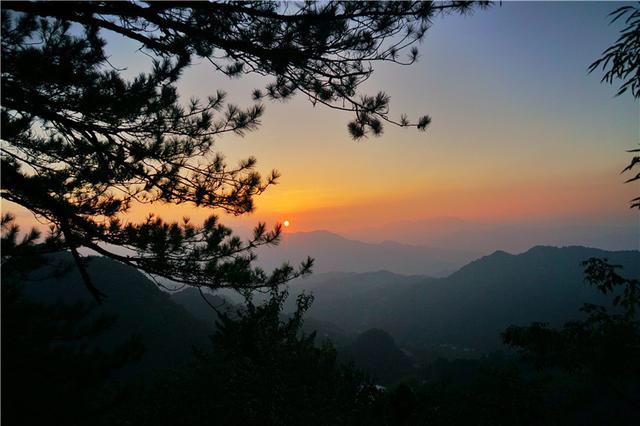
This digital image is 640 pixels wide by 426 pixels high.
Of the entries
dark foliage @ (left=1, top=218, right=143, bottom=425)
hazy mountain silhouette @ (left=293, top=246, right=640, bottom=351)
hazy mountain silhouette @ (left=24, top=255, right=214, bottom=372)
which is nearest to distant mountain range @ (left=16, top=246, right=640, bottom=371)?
hazy mountain silhouette @ (left=24, top=255, right=214, bottom=372)

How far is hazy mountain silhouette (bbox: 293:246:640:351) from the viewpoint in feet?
338

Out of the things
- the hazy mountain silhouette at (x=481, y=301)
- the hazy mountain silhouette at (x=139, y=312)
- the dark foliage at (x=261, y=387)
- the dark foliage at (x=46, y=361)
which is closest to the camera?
the dark foliage at (x=46, y=361)

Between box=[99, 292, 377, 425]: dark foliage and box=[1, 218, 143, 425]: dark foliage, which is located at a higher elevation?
box=[1, 218, 143, 425]: dark foliage

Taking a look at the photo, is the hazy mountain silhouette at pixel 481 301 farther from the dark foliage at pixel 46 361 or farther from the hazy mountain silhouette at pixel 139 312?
the dark foliage at pixel 46 361

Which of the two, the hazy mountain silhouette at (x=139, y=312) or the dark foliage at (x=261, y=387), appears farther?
the hazy mountain silhouette at (x=139, y=312)

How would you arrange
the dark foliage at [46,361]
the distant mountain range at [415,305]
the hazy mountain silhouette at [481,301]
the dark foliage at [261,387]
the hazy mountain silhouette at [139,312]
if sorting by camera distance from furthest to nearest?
the hazy mountain silhouette at [481,301] → the distant mountain range at [415,305] → the hazy mountain silhouette at [139,312] → the dark foliage at [261,387] → the dark foliage at [46,361]

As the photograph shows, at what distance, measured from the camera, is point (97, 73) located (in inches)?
143

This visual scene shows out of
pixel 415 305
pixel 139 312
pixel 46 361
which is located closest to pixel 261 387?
pixel 46 361

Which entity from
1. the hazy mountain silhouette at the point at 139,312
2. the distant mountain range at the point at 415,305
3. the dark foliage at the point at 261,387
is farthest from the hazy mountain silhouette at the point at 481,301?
the dark foliage at the point at 261,387

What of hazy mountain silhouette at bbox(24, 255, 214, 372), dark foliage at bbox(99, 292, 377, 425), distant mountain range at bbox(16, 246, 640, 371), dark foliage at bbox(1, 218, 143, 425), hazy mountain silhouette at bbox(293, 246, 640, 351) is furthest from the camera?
hazy mountain silhouette at bbox(293, 246, 640, 351)

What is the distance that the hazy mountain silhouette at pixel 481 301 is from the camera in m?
103

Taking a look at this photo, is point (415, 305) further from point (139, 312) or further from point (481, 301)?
point (139, 312)

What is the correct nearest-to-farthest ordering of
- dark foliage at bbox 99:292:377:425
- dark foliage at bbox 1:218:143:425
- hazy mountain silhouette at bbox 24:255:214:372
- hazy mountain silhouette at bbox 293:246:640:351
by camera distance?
dark foliage at bbox 1:218:143:425, dark foliage at bbox 99:292:377:425, hazy mountain silhouette at bbox 24:255:214:372, hazy mountain silhouette at bbox 293:246:640:351

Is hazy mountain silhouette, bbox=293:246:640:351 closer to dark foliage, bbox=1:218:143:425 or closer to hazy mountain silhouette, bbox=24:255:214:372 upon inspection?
hazy mountain silhouette, bbox=24:255:214:372
